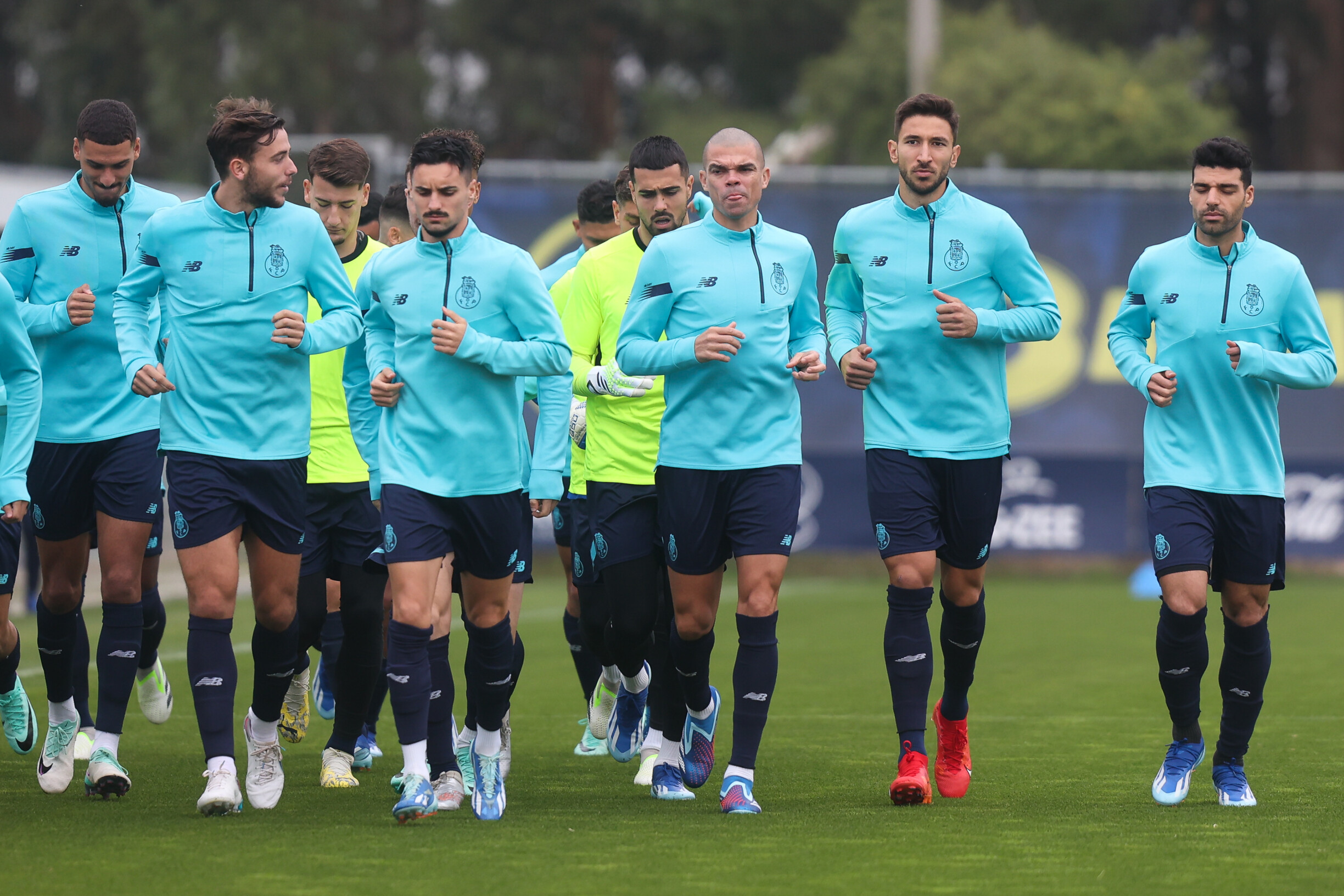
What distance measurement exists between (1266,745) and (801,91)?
23171mm

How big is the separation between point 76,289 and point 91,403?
436mm

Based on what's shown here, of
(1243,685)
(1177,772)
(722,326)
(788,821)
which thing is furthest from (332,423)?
(1243,685)

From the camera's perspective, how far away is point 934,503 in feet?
23.2

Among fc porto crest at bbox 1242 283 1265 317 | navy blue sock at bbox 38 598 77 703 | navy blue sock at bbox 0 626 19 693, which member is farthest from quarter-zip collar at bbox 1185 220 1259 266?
navy blue sock at bbox 0 626 19 693

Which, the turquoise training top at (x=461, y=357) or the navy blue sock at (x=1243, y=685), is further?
the navy blue sock at (x=1243, y=685)

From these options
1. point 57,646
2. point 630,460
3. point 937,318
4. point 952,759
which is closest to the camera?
point 937,318

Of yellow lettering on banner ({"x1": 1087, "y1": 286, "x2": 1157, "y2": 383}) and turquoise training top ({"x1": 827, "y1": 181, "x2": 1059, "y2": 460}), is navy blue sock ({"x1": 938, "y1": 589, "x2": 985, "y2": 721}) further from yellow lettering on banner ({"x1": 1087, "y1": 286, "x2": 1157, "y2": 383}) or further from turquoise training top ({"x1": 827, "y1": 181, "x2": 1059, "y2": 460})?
yellow lettering on banner ({"x1": 1087, "y1": 286, "x2": 1157, "y2": 383})

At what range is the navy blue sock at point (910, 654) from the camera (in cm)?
695

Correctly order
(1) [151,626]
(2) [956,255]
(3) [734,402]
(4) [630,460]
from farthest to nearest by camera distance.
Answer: (1) [151,626] → (4) [630,460] → (2) [956,255] → (3) [734,402]

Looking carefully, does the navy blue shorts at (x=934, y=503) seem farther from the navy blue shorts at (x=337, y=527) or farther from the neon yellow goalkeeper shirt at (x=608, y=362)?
the navy blue shorts at (x=337, y=527)

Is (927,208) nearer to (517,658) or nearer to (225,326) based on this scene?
(517,658)

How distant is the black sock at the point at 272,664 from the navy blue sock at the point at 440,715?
540 millimetres

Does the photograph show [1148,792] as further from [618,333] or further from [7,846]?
[7,846]

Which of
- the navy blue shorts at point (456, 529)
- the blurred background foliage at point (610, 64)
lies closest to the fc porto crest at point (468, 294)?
the navy blue shorts at point (456, 529)
